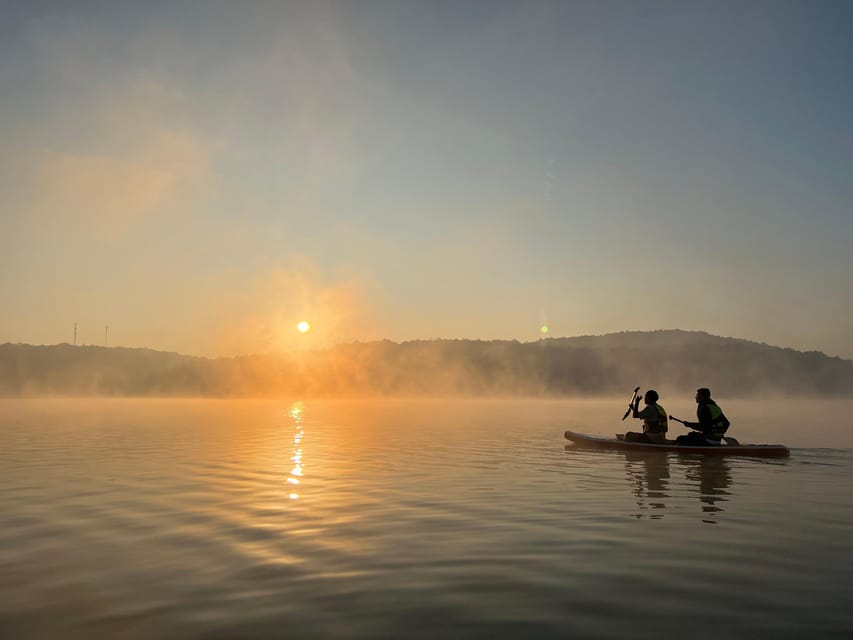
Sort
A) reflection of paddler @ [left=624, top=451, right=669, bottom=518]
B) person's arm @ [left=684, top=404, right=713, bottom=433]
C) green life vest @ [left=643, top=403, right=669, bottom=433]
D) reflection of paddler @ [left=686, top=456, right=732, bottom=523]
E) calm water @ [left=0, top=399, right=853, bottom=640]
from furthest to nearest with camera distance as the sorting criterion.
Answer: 1. green life vest @ [left=643, top=403, right=669, bottom=433]
2. person's arm @ [left=684, top=404, right=713, bottom=433]
3. reflection of paddler @ [left=624, top=451, right=669, bottom=518]
4. reflection of paddler @ [left=686, top=456, right=732, bottom=523]
5. calm water @ [left=0, top=399, right=853, bottom=640]

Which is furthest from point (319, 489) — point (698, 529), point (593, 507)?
point (698, 529)

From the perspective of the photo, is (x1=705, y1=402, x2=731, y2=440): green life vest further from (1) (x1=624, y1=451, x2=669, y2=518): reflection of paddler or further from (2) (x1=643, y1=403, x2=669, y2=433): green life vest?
(1) (x1=624, y1=451, x2=669, y2=518): reflection of paddler

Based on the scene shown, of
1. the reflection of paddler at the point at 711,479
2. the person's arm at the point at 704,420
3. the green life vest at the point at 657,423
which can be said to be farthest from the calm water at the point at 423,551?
the green life vest at the point at 657,423

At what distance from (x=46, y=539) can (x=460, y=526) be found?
662 centimetres

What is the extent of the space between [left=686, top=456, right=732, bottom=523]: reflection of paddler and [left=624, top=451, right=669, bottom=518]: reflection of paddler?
78cm

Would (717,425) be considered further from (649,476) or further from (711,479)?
(649,476)

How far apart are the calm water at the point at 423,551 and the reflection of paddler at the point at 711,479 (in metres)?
0.12

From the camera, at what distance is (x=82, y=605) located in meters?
6.93

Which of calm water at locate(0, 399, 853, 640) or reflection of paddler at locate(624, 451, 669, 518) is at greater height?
calm water at locate(0, 399, 853, 640)

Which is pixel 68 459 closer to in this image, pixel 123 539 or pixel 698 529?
pixel 123 539

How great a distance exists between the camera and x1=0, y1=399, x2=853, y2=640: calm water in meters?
6.45

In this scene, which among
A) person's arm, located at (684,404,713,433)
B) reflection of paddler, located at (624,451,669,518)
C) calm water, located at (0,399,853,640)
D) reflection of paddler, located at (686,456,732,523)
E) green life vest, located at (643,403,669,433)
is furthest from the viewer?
green life vest, located at (643,403,669,433)

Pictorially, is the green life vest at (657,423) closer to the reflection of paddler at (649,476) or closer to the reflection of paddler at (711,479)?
the reflection of paddler at (649,476)

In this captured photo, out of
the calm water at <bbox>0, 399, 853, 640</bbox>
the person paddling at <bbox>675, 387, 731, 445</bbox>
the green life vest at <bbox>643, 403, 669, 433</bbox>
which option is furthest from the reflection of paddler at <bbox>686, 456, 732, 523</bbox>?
the green life vest at <bbox>643, 403, 669, 433</bbox>
